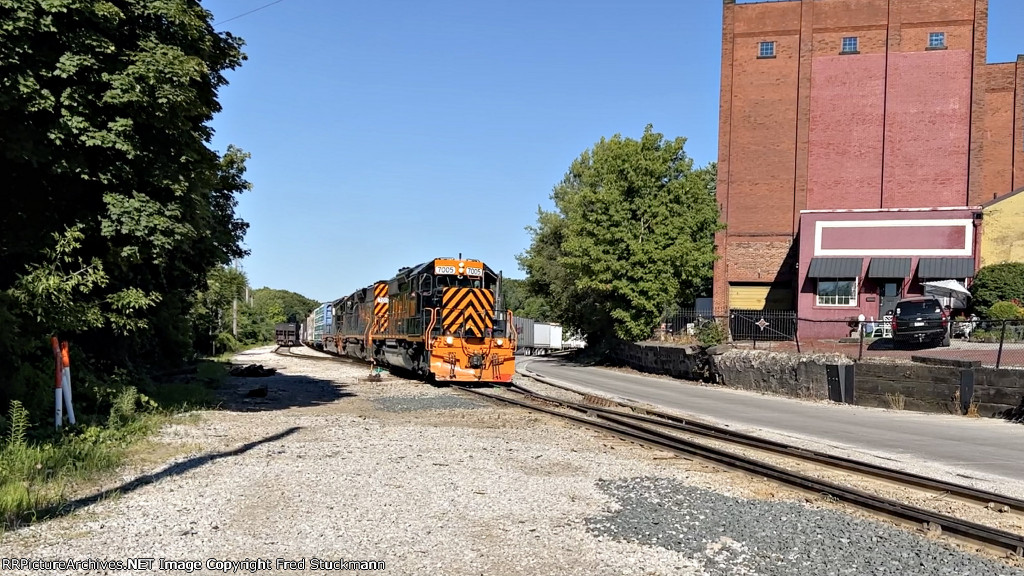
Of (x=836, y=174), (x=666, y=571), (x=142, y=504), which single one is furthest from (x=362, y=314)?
(x=836, y=174)

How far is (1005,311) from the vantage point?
30781 mm

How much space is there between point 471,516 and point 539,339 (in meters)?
58.7

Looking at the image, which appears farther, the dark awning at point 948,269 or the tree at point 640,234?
the dark awning at point 948,269

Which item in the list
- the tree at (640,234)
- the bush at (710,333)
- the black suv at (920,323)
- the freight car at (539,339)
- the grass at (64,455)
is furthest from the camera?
the freight car at (539,339)

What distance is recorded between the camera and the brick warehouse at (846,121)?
45.9 meters

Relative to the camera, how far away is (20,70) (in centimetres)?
995

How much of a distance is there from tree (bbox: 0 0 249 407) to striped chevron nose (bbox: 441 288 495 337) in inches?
328

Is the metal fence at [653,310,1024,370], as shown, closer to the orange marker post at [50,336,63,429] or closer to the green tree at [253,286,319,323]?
the orange marker post at [50,336,63,429]

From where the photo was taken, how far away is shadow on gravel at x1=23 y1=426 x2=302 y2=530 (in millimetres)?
6695

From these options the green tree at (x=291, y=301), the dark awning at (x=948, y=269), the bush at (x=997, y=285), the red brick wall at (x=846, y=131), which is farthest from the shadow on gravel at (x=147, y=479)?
the green tree at (x=291, y=301)

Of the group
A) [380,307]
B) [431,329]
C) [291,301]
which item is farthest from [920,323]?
[291,301]

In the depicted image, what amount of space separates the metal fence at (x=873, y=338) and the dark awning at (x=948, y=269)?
501 centimetres

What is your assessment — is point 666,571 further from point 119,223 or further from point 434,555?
point 119,223

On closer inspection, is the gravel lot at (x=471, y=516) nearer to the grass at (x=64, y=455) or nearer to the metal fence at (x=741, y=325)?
the grass at (x=64, y=455)
